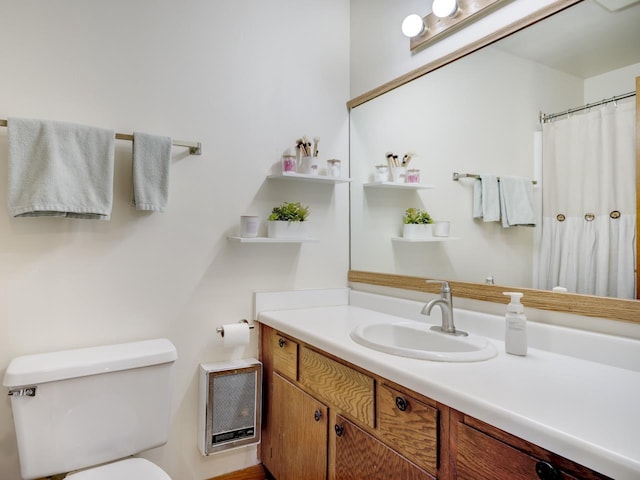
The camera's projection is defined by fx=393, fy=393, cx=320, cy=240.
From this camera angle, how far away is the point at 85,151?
4.78 feet

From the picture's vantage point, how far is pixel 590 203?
120cm

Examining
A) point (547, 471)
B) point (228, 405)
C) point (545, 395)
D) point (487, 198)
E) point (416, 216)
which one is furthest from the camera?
point (416, 216)

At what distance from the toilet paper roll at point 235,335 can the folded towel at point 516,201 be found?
1170 millimetres

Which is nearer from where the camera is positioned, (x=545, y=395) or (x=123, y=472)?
(x=545, y=395)

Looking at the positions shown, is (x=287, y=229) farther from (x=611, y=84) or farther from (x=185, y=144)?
(x=611, y=84)

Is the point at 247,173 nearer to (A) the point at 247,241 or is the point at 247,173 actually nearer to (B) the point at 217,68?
(A) the point at 247,241

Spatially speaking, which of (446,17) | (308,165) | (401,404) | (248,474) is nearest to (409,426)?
(401,404)

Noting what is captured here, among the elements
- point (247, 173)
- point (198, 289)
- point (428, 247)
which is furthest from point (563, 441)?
point (247, 173)

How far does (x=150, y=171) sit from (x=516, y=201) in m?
1.40

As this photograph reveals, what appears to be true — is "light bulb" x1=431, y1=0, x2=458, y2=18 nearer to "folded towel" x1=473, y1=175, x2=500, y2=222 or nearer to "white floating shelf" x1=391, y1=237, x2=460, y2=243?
"folded towel" x1=473, y1=175, x2=500, y2=222

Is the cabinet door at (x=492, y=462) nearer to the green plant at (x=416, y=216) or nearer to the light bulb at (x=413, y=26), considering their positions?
the green plant at (x=416, y=216)

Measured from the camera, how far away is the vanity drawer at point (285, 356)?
1.61m

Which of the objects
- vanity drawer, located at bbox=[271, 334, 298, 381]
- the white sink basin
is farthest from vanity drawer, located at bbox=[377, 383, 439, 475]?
vanity drawer, located at bbox=[271, 334, 298, 381]

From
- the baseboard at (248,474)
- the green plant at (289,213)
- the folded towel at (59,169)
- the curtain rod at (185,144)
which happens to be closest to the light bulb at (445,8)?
the green plant at (289,213)
